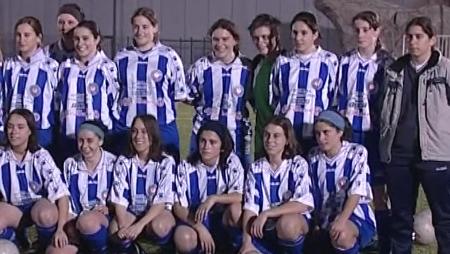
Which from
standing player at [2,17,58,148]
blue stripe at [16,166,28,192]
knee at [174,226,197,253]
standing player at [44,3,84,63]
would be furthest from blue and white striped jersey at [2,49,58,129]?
knee at [174,226,197,253]

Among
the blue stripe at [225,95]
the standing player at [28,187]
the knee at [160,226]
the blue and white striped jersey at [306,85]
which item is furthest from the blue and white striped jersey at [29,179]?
the blue and white striped jersey at [306,85]

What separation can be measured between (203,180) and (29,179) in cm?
116

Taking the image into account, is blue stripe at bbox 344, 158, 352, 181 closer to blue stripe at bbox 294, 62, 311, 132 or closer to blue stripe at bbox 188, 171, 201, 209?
blue stripe at bbox 294, 62, 311, 132

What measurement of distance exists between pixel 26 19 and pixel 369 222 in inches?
108

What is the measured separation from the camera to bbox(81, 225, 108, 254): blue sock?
5.92m

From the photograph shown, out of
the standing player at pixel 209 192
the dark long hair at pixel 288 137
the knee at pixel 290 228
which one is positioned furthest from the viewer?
the standing player at pixel 209 192

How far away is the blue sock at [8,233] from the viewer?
596cm

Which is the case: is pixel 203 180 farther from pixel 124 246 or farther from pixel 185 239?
pixel 124 246

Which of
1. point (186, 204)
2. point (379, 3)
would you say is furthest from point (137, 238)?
point (379, 3)

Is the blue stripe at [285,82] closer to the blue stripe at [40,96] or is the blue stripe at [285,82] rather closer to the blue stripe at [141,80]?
the blue stripe at [141,80]

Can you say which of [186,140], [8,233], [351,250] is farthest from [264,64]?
[186,140]

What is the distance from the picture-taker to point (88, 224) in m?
5.88

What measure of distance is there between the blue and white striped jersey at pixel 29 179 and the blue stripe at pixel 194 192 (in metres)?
0.82

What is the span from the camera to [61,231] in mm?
5926
